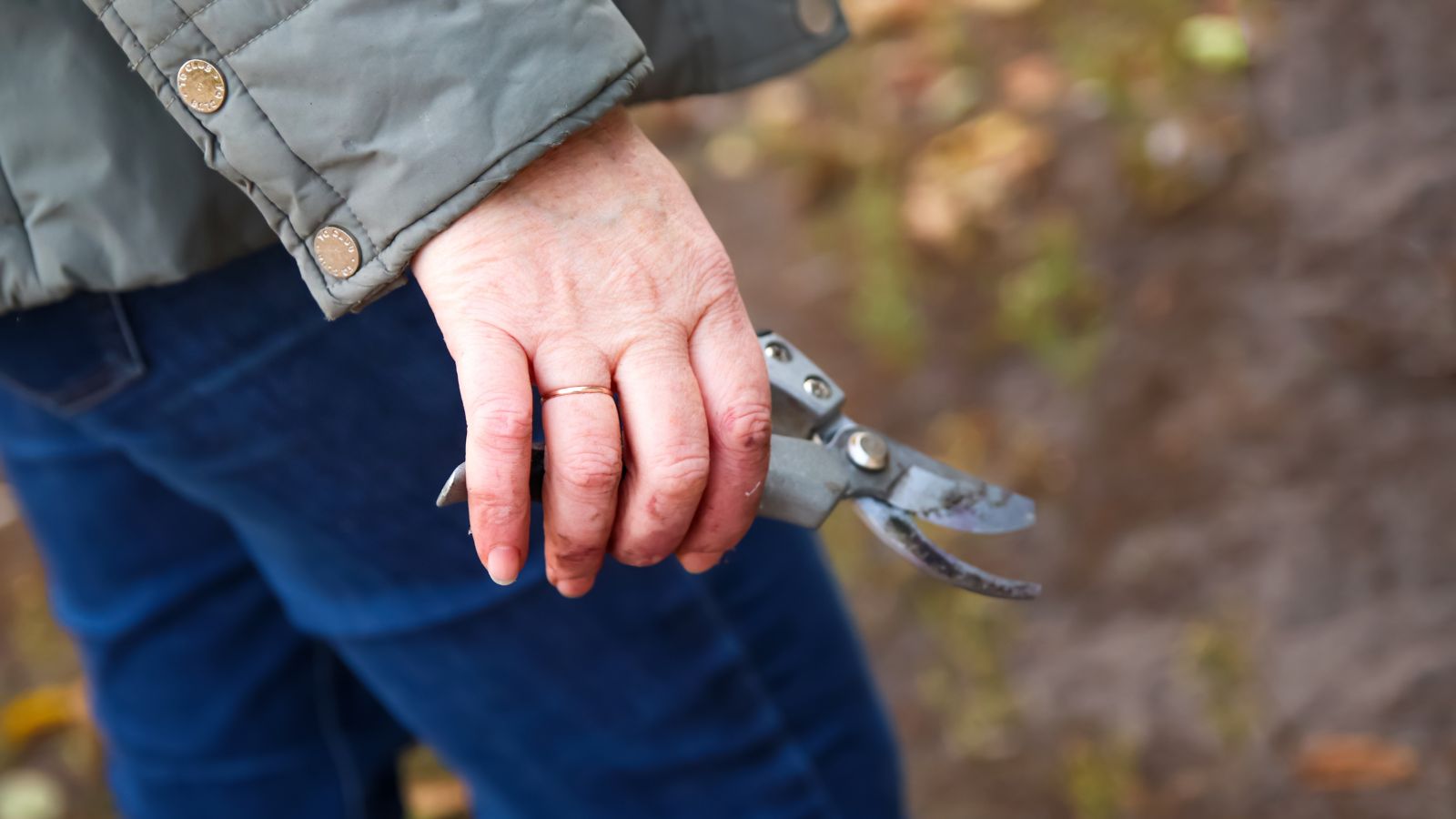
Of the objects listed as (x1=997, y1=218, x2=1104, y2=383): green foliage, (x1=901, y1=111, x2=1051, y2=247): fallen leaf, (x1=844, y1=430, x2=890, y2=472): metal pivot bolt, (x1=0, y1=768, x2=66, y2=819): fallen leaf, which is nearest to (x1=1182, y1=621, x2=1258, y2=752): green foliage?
(x1=997, y1=218, x2=1104, y2=383): green foliage

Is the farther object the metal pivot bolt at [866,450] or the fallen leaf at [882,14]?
the fallen leaf at [882,14]

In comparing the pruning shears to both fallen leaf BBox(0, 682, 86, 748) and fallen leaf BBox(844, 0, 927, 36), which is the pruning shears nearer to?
fallen leaf BBox(0, 682, 86, 748)

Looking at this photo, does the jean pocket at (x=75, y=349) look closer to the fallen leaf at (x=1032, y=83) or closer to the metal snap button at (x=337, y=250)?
the metal snap button at (x=337, y=250)

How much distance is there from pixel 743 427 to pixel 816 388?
0.16 m

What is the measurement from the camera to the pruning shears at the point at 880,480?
91 centimetres

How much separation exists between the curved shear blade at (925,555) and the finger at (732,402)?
14cm

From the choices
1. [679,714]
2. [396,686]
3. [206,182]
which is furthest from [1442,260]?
[206,182]

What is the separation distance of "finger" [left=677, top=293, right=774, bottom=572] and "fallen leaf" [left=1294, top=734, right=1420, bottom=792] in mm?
1297

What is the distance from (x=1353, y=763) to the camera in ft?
5.77

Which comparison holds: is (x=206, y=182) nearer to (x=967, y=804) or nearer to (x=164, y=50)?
(x=164, y=50)

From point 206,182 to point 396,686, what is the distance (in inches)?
19.1

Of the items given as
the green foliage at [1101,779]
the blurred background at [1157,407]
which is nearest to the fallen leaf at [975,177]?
the blurred background at [1157,407]

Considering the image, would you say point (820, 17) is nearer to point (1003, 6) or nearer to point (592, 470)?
point (592, 470)

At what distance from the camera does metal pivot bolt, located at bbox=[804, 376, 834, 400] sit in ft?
3.10
